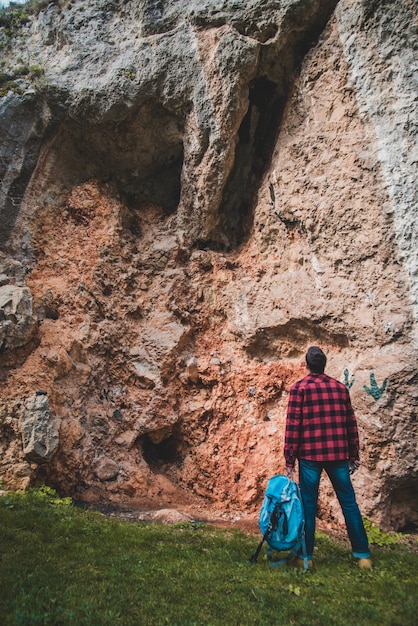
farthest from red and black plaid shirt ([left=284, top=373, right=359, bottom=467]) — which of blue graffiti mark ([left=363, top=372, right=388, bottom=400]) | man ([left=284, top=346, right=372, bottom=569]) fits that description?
blue graffiti mark ([left=363, top=372, right=388, bottom=400])

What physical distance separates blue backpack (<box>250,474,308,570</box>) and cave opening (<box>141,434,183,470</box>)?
3998 millimetres

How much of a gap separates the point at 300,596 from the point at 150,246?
7230mm

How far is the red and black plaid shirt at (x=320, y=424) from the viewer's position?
4359 mm

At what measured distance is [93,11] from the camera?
9.70 metres

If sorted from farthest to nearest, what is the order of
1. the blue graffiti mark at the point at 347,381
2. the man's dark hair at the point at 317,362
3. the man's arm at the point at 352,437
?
the blue graffiti mark at the point at 347,381
the man's dark hair at the point at 317,362
the man's arm at the point at 352,437

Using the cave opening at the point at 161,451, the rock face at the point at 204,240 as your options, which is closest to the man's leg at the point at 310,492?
the rock face at the point at 204,240

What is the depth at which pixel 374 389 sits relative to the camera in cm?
628

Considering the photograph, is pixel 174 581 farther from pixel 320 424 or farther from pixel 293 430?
pixel 320 424

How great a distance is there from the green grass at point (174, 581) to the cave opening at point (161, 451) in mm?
2700

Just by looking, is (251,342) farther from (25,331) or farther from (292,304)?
(25,331)

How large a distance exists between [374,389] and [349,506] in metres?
2.31

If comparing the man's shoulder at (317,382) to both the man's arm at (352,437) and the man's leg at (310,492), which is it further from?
the man's leg at (310,492)

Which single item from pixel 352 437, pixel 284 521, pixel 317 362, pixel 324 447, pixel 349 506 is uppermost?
pixel 317 362

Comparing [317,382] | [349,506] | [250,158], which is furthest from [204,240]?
[349,506]
